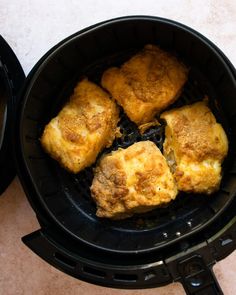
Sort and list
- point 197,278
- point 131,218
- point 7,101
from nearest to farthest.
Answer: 1. point 197,278
2. point 7,101
3. point 131,218

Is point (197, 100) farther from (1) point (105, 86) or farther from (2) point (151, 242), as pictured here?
(2) point (151, 242)

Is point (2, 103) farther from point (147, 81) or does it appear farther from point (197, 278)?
point (197, 278)

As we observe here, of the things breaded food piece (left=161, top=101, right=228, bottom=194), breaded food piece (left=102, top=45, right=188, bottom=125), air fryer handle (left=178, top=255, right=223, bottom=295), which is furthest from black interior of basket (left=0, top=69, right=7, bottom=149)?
air fryer handle (left=178, top=255, right=223, bottom=295)

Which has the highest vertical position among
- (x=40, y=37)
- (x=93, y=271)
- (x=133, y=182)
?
(x=40, y=37)

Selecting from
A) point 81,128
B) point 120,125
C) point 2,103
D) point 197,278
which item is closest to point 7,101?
point 2,103

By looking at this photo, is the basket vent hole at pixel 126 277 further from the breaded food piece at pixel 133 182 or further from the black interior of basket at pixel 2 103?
the black interior of basket at pixel 2 103

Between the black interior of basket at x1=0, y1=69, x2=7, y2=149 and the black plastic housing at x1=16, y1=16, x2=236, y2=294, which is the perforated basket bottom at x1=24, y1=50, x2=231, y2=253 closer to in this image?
the black plastic housing at x1=16, y1=16, x2=236, y2=294
